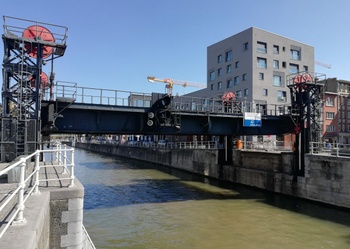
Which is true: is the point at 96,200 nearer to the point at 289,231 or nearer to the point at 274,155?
the point at 289,231

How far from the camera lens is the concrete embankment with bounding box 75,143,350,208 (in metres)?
20.9

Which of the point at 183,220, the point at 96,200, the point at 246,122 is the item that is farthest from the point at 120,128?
the point at 246,122

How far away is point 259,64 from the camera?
2058 inches

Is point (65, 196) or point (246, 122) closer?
point (65, 196)

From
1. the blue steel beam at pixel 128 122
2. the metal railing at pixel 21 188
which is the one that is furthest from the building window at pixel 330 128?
the metal railing at pixel 21 188

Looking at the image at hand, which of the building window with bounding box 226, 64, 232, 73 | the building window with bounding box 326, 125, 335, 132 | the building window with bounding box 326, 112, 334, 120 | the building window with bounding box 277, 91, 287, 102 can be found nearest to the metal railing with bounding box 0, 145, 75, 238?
the building window with bounding box 226, 64, 232, 73

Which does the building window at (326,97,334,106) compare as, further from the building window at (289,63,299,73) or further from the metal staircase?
the metal staircase

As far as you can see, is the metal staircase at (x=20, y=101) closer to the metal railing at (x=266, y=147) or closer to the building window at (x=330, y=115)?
the metal railing at (x=266, y=147)

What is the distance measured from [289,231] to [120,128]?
41.7 feet

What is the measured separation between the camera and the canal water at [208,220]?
13.8m

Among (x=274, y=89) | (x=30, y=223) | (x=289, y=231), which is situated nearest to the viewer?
(x=30, y=223)

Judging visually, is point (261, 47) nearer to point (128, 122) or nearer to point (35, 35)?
point (128, 122)

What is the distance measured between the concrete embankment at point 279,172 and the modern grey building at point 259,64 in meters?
18.0

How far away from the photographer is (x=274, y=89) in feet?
176
